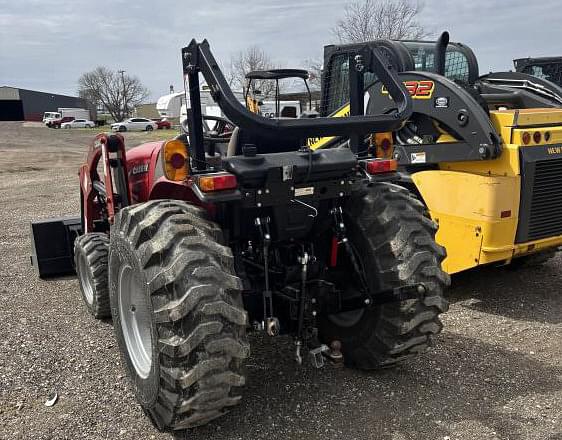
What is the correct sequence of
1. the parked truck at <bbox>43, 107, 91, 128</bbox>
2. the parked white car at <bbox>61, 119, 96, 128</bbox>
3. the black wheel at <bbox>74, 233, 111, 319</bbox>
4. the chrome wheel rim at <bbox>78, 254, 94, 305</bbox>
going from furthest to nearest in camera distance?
the parked truck at <bbox>43, 107, 91, 128</bbox>
the parked white car at <bbox>61, 119, 96, 128</bbox>
the chrome wheel rim at <bbox>78, 254, 94, 305</bbox>
the black wheel at <bbox>74, 233, 111, 319</bbox>

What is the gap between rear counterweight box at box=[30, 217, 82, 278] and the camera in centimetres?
590

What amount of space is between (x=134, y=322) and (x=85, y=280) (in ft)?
6.42

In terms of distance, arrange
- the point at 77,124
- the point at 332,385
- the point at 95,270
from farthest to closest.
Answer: the point at 77,124, the point at 95,270, the point at 332,385

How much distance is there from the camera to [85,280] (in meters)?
5.21

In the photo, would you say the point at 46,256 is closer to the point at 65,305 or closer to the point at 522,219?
the point at 65,305

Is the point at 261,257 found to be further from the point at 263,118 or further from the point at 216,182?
the point at 263,118

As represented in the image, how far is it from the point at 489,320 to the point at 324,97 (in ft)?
10.0

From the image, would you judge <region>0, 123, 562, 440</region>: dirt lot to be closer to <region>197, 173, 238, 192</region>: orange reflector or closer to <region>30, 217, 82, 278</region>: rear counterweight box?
<region>30, 217, 82, 278</region>: rear counterweight box

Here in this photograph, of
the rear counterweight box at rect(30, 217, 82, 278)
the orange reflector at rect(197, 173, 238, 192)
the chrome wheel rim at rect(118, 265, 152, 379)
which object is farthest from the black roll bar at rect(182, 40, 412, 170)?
the rear counterweight box at rect(30, 217, 82, 278)

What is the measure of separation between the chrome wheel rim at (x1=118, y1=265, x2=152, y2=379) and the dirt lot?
1.04ft

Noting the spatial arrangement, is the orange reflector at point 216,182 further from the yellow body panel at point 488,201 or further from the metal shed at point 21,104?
the metal shed at point 21,104

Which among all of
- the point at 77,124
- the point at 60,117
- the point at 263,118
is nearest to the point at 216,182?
the point at 263,118

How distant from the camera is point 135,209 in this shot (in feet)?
10.2

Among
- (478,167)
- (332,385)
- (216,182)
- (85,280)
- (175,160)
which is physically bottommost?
(332,385)
